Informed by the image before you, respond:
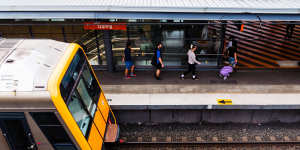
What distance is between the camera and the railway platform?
8.06m

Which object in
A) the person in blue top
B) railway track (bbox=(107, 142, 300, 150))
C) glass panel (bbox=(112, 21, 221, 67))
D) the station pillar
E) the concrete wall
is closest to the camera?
railway track (bbox=(107, 142, 300, 150))

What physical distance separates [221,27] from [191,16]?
2.49 metres

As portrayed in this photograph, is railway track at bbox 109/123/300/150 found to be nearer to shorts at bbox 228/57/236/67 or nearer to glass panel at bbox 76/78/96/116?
glass panel at bbox 76/78/96/116

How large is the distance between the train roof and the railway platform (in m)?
3.19

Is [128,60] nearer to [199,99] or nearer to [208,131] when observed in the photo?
[199,99]

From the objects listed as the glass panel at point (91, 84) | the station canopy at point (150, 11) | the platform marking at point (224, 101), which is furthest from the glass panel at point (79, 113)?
the platform marking at point (224, 101)

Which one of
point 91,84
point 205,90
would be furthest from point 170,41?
point 91,84

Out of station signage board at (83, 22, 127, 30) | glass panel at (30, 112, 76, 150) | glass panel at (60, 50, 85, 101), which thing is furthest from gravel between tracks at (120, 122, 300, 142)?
station signage board at (83, 22, 127, 30)

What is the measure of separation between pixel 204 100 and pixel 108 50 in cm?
462

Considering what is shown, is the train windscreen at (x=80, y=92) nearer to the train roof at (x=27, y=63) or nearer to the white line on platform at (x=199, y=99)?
the train roof at (x=27, y=63)

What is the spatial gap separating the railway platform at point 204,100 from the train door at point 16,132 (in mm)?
3260

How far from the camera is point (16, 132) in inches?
195

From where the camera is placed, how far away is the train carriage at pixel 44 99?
14.8ft

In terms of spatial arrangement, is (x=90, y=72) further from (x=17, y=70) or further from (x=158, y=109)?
(x=158, y=109)
